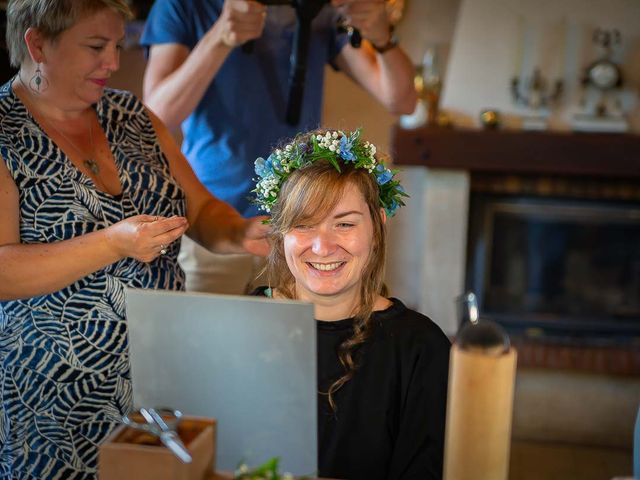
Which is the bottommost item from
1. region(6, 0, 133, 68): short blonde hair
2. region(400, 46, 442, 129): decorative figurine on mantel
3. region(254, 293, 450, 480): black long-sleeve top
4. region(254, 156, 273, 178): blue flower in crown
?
region(254, 293, 450, 480): black long-sleeve top

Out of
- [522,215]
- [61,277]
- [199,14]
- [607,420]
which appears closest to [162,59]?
[199,14]

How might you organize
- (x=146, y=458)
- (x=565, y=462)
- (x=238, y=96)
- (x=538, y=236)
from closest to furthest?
1. (x=146, y=458)
2. (x=238, y=96)
3. (x=565, y=462)
4. (x=538, y=236)

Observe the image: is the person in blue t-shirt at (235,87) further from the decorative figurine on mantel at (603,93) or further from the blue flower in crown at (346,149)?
the decorative figurine on mantel at (603,93)

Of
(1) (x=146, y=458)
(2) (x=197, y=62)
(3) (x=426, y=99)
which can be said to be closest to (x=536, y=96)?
(3) (x=426, y=99)

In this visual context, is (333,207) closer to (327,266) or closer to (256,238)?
(327,266)

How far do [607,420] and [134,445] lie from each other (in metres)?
3.01

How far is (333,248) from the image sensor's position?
1.46 meters

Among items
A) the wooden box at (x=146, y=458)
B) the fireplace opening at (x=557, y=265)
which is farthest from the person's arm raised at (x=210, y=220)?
the fireplace opening at (x=557, y=265)

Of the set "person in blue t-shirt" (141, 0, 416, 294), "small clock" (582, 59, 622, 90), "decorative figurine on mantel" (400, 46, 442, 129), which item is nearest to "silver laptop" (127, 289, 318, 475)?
"person in blue t-shirt" (141, 0, 416, 294)

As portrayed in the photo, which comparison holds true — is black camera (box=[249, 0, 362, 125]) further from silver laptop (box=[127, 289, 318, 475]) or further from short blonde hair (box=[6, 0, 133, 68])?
silver laptop (box=[127, 289, 318, 475])

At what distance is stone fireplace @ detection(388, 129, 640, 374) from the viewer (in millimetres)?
3420

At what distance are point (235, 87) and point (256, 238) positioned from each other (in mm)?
584

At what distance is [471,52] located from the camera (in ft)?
11.6

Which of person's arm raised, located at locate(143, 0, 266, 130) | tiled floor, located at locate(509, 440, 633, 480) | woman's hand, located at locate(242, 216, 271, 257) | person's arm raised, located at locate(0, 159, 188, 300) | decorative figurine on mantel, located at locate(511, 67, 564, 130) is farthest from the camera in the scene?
decorative figurine on mantel, located at locate(511, 67, 564, 130)
